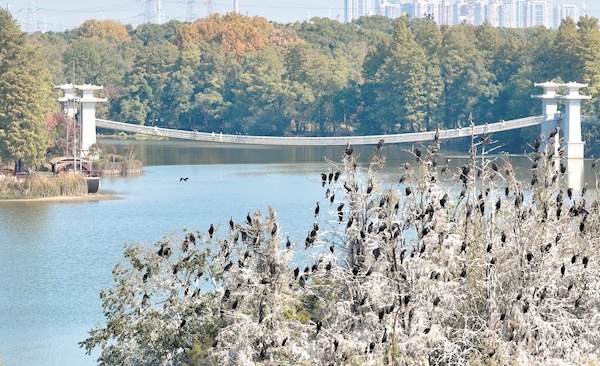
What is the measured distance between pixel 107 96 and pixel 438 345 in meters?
63.7

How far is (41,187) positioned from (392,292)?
24.9m

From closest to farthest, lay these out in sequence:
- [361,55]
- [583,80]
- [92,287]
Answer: [92,287] → [583,80] → [361,55]

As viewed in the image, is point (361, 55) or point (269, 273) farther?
point (361, 55)

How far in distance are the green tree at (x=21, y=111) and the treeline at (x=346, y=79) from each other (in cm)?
1515

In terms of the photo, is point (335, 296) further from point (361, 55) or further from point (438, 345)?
point (361, 55)

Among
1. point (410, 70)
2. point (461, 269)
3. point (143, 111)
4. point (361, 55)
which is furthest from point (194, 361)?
point (361, 55)

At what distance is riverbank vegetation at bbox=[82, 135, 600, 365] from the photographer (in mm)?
15414

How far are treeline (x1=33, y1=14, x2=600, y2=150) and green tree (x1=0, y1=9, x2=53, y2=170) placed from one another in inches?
597

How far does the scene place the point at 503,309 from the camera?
52.6 feet

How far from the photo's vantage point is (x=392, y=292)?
16125 mm

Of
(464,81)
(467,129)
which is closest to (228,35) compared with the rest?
(464,81)

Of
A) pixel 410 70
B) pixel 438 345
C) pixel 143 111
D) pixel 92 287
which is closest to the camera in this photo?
pixel 438 345

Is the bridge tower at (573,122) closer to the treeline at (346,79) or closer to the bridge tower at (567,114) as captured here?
the bridge tower at (567,114)

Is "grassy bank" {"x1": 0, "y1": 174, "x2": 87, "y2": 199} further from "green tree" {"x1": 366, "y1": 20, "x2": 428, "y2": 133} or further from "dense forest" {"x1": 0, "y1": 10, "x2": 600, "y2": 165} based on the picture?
"green tree" {"x1": 366, "y1": 20, "x2": 428, "y2": 133}
